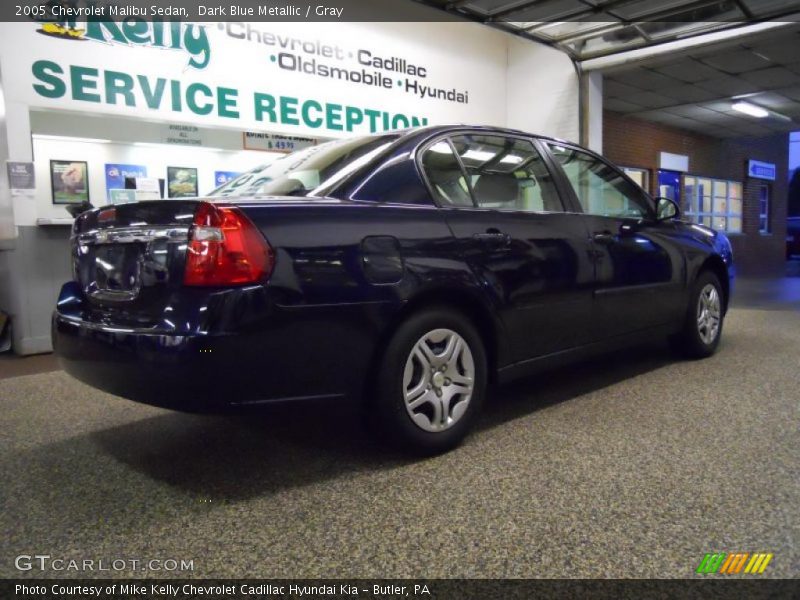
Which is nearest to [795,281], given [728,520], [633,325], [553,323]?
[633,325]

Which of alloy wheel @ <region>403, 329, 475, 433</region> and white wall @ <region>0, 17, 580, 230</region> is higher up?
white wall @ <region>0, 17, 580, 230</region>

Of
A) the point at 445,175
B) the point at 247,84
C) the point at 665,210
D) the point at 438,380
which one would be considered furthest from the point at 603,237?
the point at 247,84

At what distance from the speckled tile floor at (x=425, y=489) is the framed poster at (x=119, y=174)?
2952 millimetres

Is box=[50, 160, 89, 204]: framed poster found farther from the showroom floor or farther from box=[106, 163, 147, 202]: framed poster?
the showroom floor

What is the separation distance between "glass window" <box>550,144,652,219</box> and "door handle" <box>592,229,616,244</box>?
0.13 m

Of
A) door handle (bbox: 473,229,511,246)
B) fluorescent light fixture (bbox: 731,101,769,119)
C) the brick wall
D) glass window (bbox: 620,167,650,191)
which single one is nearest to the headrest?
door handle (bbox: 473,229,511,246)

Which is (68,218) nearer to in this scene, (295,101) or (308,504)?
(295,101)

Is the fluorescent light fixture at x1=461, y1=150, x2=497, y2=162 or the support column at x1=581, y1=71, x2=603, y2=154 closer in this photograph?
the fluorescent light fixture at x1=461, y1=150, x2=497, y2=162

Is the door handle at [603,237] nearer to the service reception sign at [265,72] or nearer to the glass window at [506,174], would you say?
Result: the glass window at [506,174]

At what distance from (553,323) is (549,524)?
1.34m

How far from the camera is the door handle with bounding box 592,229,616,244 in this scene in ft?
11.5

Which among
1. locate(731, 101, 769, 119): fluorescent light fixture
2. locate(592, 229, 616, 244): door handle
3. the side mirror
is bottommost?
locate(592, 229, 616, 244): door handle

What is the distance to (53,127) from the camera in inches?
212

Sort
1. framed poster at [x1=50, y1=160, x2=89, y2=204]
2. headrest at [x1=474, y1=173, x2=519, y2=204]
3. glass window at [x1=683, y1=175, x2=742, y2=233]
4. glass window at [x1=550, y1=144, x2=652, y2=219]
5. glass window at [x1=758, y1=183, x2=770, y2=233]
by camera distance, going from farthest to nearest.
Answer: glass window at [x1=758, y1=183, x2=770, y2=233]
glass window at [x1=683, y1=175, x2=742, y2=233]
framed poster at [x1=50, y1=160, x2=89, y2=204]
glass window at [x1=550, y1=144, x2=652, y2=219]
headrest at [x1=474, y1=173, x2=519, y2=204]
